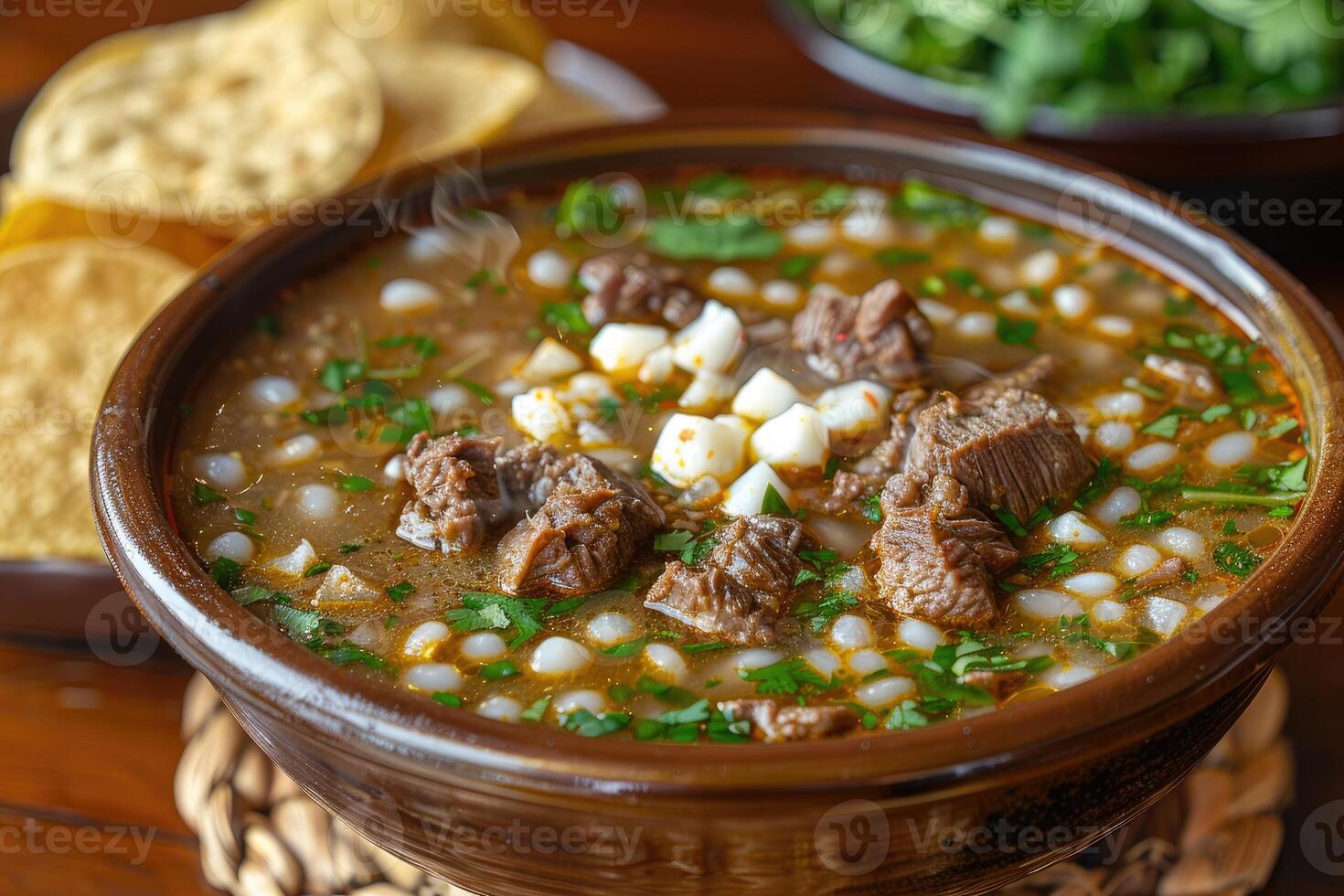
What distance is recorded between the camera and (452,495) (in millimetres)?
2182

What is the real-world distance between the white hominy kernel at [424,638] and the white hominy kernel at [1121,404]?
1279 millimetres

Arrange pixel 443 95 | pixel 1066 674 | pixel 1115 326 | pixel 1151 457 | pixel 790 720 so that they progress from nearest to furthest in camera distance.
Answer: pixel 790 720 < pixel 1066 674 < pixel 1151 457 < pixel 1115 326 < pixel 443 95

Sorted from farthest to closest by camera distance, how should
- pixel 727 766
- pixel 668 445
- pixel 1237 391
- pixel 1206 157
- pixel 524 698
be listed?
pixel 1206 157 < pixel 1237 391 < pixel 668 445 < pixel 524 698 < pixel 727 766

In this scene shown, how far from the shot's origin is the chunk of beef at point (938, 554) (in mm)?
2002

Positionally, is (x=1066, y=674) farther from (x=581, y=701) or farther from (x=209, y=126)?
(x=209, y=126)

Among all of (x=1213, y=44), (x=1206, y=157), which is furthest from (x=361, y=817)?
(x=1213, y=44)

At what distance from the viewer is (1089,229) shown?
290 centimetres

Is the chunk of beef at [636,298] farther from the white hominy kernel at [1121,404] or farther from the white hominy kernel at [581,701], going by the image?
the white hominy kernel at [581,701]

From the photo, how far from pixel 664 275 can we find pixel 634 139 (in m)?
0.46

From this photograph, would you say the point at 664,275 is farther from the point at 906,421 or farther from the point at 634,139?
the point at 906,421

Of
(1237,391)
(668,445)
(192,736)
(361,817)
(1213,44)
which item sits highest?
(1213,44)

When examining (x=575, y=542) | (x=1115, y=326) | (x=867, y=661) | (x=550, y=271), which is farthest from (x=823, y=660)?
(x=550, y=271)

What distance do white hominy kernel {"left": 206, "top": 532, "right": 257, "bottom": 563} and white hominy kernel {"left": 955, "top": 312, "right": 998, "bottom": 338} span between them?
4.71 feet

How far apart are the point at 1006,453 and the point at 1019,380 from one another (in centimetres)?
34
